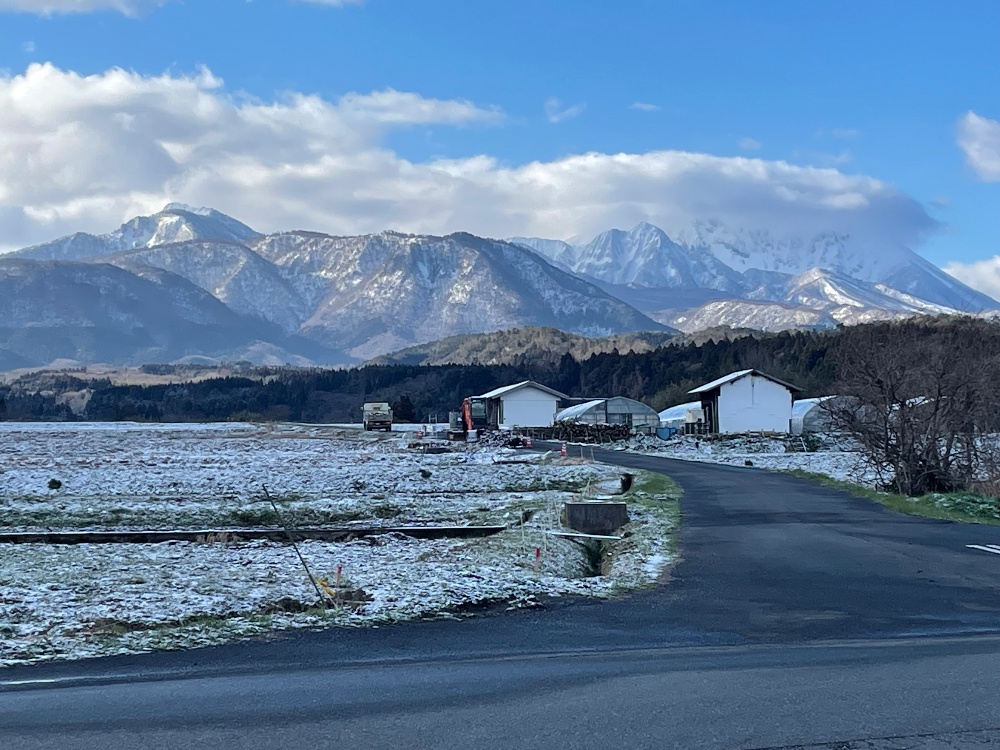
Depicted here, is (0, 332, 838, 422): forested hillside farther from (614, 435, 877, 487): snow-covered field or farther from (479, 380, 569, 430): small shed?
(614, 435, 877, 487): snow-covered field

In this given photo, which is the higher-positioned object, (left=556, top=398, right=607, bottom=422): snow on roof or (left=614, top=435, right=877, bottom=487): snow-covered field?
(left=556, top=398, right=607, bottom=422): snow on roof

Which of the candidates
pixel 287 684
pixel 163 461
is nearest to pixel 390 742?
pixel 287 684

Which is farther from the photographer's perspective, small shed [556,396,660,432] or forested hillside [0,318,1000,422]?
forested hillside [0,318,1000,422]

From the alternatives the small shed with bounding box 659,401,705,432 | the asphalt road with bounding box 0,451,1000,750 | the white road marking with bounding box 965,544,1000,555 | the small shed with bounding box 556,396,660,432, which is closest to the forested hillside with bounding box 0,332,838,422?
the small shed with bounding box 659,401,705,432

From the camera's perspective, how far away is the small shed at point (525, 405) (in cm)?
9950

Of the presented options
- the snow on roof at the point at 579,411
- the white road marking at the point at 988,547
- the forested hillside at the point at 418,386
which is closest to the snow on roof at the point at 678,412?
the snow on roof at the point at 579,411

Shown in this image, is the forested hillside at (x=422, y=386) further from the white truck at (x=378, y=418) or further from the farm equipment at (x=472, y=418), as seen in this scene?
the white truck at (x=378, y=418)

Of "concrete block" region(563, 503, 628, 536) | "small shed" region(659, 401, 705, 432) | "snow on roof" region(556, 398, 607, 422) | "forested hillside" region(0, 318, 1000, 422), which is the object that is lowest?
"concrete block" region(563, 503, 628, 536)

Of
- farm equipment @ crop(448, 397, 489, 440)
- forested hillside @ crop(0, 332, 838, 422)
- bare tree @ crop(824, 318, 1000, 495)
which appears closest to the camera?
bare tree @ crop(824, 318, 1000, 495)

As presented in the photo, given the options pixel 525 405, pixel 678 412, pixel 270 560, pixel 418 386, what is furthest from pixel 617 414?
pixel 418 386

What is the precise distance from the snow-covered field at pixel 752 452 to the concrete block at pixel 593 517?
2012cm

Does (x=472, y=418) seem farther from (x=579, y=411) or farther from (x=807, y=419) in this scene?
(x=807, y=419)

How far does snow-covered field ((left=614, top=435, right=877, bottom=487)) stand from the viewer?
4446 centimetres

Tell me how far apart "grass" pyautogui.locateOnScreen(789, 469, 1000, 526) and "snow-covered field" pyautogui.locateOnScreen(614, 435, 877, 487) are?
1212 cm
